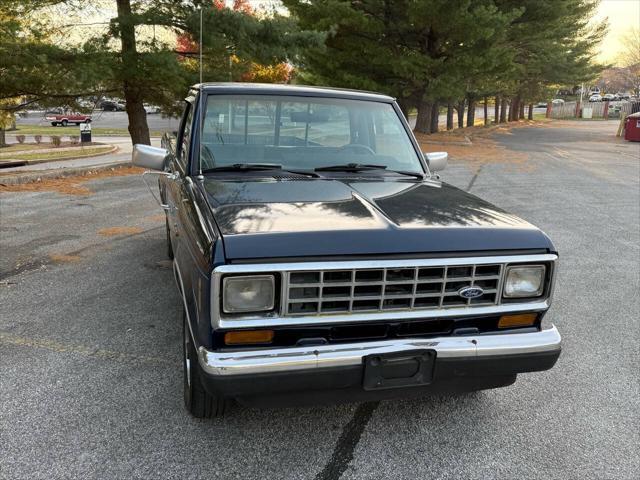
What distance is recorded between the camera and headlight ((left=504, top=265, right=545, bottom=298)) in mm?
2584

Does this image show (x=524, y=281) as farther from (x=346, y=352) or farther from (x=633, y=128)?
(x=633, y=128)

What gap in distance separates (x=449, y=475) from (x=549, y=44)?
95.9ft

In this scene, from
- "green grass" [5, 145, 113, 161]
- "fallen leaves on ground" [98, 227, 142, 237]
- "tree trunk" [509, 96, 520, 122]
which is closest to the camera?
"fallen leaves on ground" [98, 227, 142, 237]

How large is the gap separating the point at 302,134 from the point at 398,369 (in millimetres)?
1915

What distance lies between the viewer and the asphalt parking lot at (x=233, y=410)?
2.58 m

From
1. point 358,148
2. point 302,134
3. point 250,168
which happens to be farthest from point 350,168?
point 250,168

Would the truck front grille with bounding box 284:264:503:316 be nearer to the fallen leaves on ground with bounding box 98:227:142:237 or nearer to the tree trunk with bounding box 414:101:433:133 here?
the fallen leaves on ground with bounding box 98:227:142:237

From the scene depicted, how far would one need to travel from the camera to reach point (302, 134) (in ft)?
12.3

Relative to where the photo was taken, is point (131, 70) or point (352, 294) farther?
point (131, 70)

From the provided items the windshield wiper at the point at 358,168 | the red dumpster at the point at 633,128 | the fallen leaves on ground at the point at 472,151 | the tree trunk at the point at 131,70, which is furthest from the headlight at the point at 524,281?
the red dumpster at the point at 633,128

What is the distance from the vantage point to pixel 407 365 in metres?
2.42

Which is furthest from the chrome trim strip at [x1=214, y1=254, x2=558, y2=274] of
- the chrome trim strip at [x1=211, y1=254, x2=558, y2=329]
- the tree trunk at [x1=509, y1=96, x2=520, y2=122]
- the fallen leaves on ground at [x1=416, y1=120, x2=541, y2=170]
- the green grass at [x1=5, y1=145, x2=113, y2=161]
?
the tree trunk at [x1=509, y1=96, x2=520, y2=122]

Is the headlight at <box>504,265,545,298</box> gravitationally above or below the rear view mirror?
below

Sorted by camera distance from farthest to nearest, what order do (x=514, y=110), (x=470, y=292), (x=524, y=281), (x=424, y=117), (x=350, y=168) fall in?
1. (x=514, y=110)
2. (x=424, y=117)
3. (x=350, y=168)
4. (x=524, y=281)
5. (x=470, y=292)
